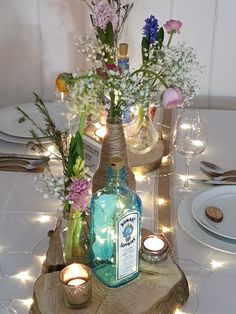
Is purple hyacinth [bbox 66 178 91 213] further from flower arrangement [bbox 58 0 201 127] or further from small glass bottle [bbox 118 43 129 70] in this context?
small glass bottle [bbox 118 43 129 70]

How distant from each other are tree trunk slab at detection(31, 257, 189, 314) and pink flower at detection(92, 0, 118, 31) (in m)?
0.50

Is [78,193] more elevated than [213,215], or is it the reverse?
[78,193]

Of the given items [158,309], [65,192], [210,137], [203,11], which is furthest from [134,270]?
[203,11]

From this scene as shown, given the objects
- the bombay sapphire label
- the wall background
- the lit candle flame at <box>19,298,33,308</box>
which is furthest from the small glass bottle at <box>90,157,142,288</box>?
the wall background

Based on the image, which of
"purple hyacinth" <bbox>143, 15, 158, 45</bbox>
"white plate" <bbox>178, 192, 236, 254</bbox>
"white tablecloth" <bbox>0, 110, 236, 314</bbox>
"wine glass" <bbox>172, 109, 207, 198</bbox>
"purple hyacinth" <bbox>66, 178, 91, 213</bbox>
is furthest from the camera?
"wine glass" <bbox>172, 109, 207, 198</bbox>

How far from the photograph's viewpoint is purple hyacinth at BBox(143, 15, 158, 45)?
116 cm

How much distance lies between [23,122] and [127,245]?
81cm

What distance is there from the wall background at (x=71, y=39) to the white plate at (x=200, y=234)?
916mm

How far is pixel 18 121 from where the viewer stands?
1.54 meters

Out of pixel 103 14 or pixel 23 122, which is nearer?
pixel 103 14

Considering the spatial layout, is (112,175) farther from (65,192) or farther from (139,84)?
(139,84)

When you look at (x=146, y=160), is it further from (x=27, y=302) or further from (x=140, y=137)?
(x=27, y=302)

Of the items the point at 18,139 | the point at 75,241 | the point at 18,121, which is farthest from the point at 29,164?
the point at 75,241

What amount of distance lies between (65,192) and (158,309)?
24cm
